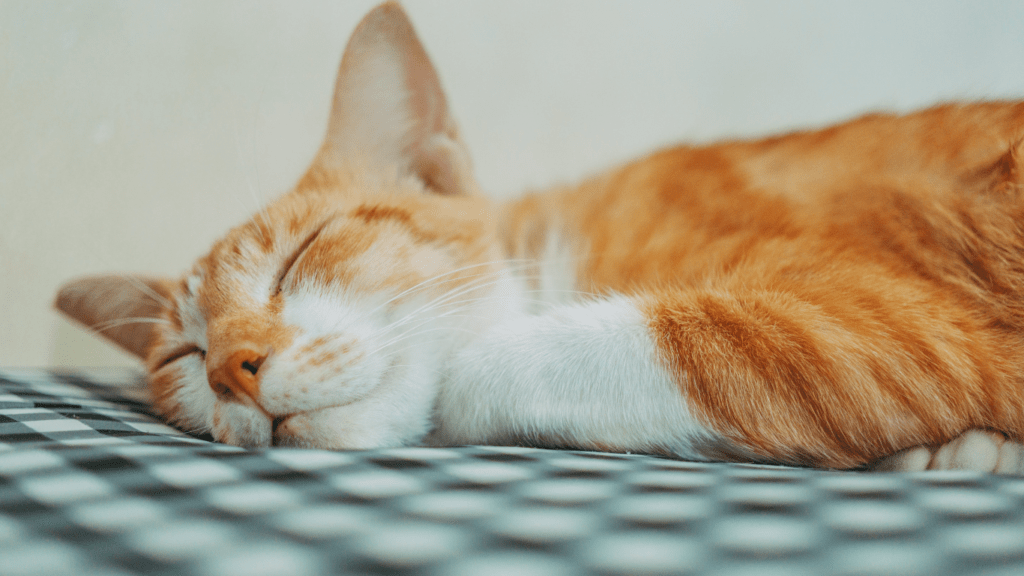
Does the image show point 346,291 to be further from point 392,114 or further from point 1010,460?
point 1010,460

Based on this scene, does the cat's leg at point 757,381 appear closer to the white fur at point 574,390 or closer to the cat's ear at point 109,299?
the white fur at point 574,390

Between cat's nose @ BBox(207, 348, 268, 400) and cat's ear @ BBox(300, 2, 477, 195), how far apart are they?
52 cm

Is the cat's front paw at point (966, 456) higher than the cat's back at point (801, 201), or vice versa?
the cat's back at point (801, 201)

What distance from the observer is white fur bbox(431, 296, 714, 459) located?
69cm

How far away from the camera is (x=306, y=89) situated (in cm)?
155

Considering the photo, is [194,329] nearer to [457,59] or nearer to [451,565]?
[451,565]

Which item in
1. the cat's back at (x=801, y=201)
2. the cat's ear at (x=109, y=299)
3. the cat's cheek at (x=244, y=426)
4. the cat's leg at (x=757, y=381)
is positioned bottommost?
the cat's cheek at (x=244, y=426)

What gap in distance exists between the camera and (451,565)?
36 cm

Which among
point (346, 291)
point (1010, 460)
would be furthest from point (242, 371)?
point (1010, 460)

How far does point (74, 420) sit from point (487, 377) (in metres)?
0.48

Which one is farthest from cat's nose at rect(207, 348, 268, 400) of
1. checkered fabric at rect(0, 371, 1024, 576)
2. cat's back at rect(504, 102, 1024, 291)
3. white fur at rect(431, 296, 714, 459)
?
cat's back at rect(504, 102, 1024, 291)

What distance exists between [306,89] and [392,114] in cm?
52

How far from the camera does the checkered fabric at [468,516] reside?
36 cm

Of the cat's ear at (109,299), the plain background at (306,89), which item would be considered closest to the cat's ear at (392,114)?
the plain background at (306,89)
